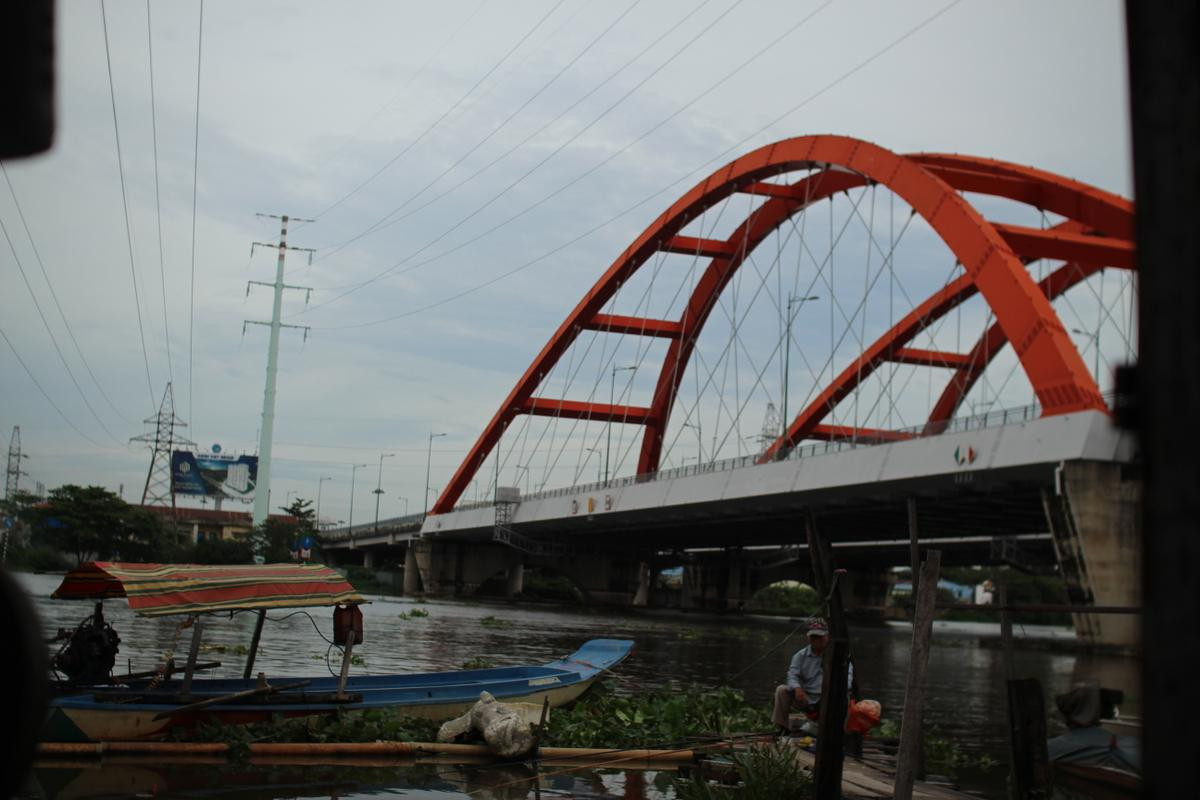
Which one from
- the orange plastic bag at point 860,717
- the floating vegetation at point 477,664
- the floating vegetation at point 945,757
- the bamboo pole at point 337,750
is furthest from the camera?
the floating vegetation at point 477,664

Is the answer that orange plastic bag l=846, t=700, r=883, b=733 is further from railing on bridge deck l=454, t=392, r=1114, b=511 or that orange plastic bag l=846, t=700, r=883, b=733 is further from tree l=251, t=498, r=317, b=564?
tree l=251, t=498, r=317, b=564

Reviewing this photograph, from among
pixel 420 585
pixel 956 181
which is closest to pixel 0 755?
pixel 956 181

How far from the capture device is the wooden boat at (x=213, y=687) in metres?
12.0

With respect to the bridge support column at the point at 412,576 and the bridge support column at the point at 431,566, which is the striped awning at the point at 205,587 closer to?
the bridge support column at the point at 431,566

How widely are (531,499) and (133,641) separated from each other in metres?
46.6

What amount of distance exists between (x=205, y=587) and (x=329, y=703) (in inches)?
76.3

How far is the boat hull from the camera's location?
11.9 m

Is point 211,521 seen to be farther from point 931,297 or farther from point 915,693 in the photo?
point 915,693

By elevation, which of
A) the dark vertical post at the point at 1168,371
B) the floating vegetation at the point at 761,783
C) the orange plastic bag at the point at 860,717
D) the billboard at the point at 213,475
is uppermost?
the billboard at the point at 213,475

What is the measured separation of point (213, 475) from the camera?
123 metres

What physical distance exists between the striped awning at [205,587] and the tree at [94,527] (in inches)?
2501

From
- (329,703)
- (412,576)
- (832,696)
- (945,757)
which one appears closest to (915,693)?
(832,696)

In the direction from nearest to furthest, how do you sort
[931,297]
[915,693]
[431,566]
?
[915,693], [931,297], [431,566]

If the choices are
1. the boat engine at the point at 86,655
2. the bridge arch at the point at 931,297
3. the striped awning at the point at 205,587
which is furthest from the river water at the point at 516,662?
the bridge arch at the point at 931,297
